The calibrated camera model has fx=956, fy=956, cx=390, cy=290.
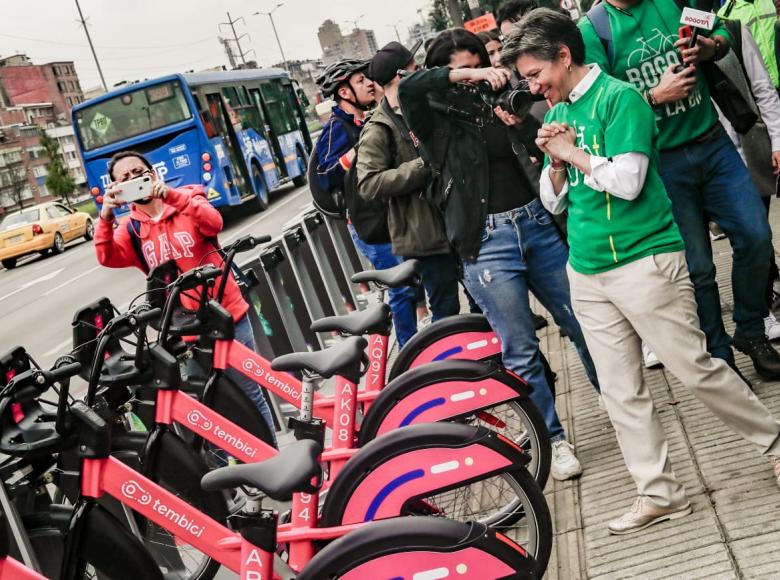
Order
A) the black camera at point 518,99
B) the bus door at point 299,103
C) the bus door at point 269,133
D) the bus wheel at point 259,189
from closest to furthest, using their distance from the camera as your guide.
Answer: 1. the black camera at point 518,99
2. the bus wheel at point 259,189
3. the bus door at point 269,133
4. the bus door at point 299,103

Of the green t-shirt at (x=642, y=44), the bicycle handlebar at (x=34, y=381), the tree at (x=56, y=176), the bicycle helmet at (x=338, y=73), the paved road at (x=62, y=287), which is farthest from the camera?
the tree at (x=56, y=176)

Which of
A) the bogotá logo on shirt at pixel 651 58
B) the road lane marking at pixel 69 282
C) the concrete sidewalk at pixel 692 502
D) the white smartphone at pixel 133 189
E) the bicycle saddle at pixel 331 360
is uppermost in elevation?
the white smartphone at pixel 133 189

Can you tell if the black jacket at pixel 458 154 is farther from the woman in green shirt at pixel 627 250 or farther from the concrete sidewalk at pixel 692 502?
the concrete sidewalk at pixel 692 502

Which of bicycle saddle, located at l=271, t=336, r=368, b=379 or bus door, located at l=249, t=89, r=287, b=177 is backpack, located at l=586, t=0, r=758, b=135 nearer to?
bicycle saddle, located at l=271, t=336, r=368, b=379

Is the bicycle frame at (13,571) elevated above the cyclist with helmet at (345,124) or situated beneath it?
situated beneath

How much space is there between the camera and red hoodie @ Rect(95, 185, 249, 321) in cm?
510

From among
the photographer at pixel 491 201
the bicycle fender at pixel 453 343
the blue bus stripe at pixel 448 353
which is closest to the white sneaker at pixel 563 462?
the photographer at pixel 491 201

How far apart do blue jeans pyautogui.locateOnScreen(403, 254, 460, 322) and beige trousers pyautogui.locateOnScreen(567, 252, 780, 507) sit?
1.60 m

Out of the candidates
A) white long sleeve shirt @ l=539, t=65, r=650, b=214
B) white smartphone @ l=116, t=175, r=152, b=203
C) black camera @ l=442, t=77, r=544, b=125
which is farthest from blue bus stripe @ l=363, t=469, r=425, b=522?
white smartphone @ l=116, t=175, r=152, b=203

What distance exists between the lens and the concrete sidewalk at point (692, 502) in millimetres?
3156

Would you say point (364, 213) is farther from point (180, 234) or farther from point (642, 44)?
point (642, 44)

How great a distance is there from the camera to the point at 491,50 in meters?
7.05

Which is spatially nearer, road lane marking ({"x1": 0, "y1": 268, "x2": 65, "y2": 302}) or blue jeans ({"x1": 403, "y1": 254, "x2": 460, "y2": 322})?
blue jeans ({"x1": 403, "y1": 254, "x2": 460, "y2": 322})

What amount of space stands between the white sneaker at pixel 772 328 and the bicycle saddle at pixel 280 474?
2.91 meters
